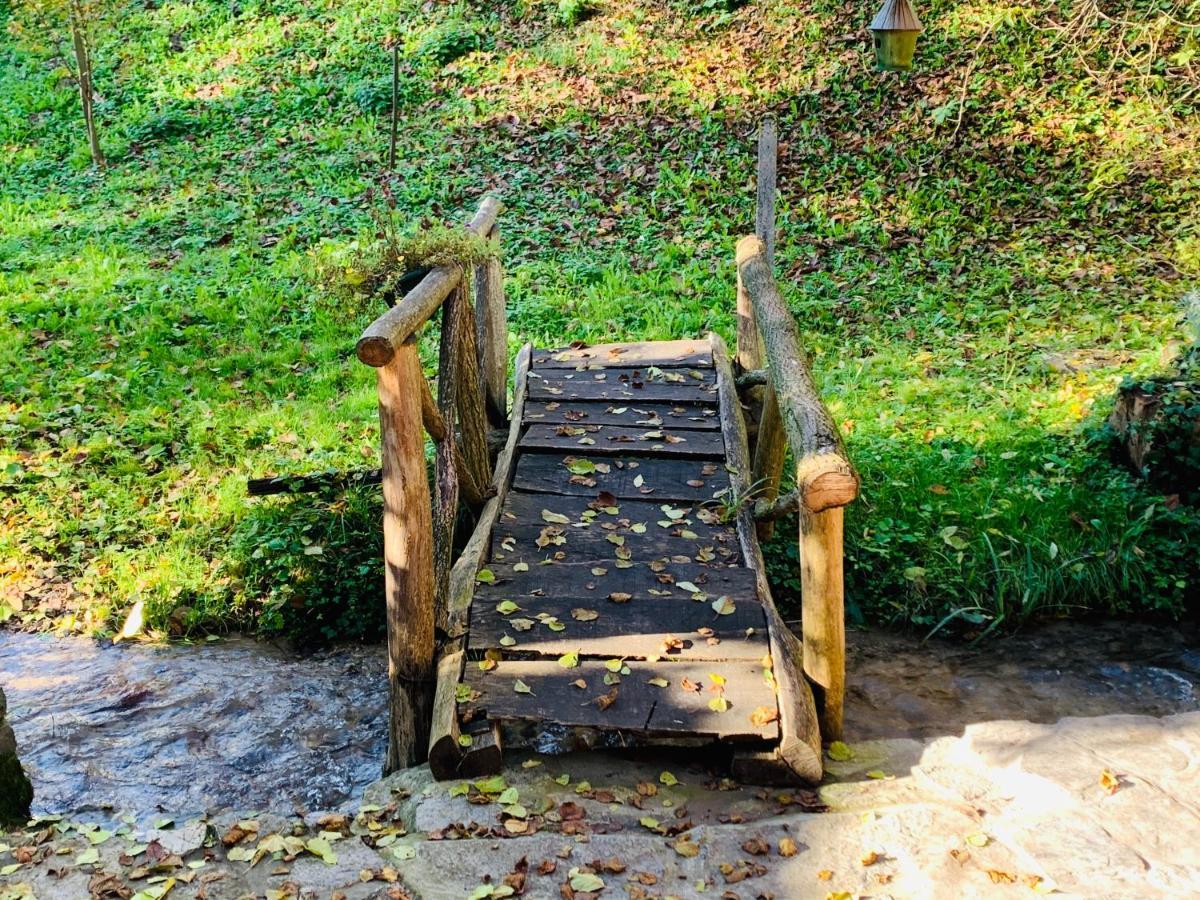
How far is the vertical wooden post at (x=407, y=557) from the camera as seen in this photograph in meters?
4.07

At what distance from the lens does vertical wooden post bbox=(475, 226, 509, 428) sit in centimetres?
665

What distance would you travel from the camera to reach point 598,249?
10688 mm

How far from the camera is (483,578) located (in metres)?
4.80

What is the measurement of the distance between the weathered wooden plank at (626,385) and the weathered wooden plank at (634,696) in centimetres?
274

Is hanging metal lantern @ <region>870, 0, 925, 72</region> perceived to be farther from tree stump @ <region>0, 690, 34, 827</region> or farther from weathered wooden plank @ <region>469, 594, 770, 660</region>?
tree stump @ <region>0, 690, 34, 827</region>

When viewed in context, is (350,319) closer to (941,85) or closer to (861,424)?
(861,424)

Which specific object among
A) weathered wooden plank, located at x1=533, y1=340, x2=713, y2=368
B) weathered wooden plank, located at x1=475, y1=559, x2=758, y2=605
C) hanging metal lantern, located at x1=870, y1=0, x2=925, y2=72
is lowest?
weathered wooden plank, located at x1=475, y1=559, x2=758, y2=605

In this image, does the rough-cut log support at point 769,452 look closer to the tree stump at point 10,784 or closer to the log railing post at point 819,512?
the log railing post at point 819,512

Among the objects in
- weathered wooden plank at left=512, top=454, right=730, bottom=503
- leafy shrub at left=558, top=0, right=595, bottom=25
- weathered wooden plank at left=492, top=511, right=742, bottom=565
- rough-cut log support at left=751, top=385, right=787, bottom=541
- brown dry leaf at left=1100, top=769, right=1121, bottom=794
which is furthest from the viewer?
leafy shrub at left=558, top=0, right=595, bottom=25

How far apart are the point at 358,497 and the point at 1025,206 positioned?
7.70 meters

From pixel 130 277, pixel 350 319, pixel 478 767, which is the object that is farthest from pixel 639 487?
pixel 130 277

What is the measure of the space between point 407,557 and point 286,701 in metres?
1.57

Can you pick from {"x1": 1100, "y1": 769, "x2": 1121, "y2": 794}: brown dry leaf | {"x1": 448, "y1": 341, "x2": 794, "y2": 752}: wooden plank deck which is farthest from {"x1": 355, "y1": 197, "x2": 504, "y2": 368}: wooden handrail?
{"x1": 1100, "y1": 769, "x2": 1121, "y2": 794}: brown dry leaf

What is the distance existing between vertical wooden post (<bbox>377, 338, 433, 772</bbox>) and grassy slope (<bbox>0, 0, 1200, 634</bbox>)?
1.00m
